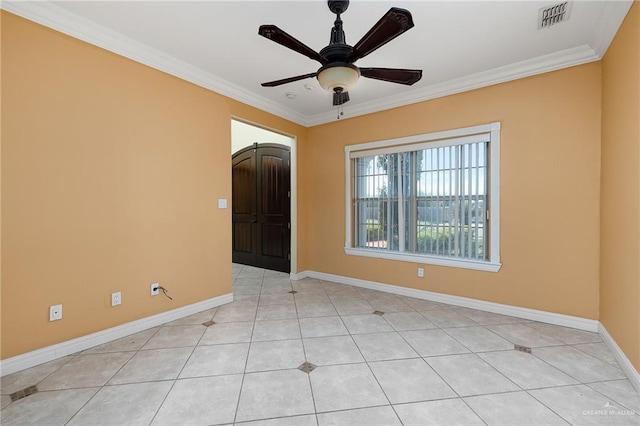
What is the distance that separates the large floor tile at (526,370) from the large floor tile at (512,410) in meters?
0.17

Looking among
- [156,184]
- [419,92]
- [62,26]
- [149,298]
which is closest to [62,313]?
[149,298]

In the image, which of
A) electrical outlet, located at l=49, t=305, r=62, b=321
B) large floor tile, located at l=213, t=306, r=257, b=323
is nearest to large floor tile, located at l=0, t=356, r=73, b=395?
electrical outlet, located at l=49, t=305, r=62, b=321

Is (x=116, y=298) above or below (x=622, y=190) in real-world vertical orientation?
below

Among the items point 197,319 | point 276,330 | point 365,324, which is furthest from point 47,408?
point 365,324

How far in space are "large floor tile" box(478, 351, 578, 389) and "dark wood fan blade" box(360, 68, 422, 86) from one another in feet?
7.62

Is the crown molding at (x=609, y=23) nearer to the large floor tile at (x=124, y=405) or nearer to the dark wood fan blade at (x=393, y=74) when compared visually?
the dark wood fan blade at (x=393, y=74)

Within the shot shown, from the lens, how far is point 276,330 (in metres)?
2.74

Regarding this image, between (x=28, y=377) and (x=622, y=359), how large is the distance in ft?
14.2

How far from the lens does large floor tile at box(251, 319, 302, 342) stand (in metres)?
2.58

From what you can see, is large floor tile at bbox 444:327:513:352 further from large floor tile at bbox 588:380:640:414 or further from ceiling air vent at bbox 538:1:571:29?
ceiling air vent at bbox 538:1:571:29

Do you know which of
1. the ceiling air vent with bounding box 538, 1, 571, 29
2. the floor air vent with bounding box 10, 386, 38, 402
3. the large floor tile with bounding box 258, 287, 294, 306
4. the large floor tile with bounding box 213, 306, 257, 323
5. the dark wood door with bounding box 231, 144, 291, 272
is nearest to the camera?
the floor air vent with bounding box 10, 386, 38, 402

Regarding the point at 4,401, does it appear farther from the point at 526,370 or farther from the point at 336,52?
the point at 526,370

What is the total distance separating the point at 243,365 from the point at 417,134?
334cm

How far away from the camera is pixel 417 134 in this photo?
12.2 feet
